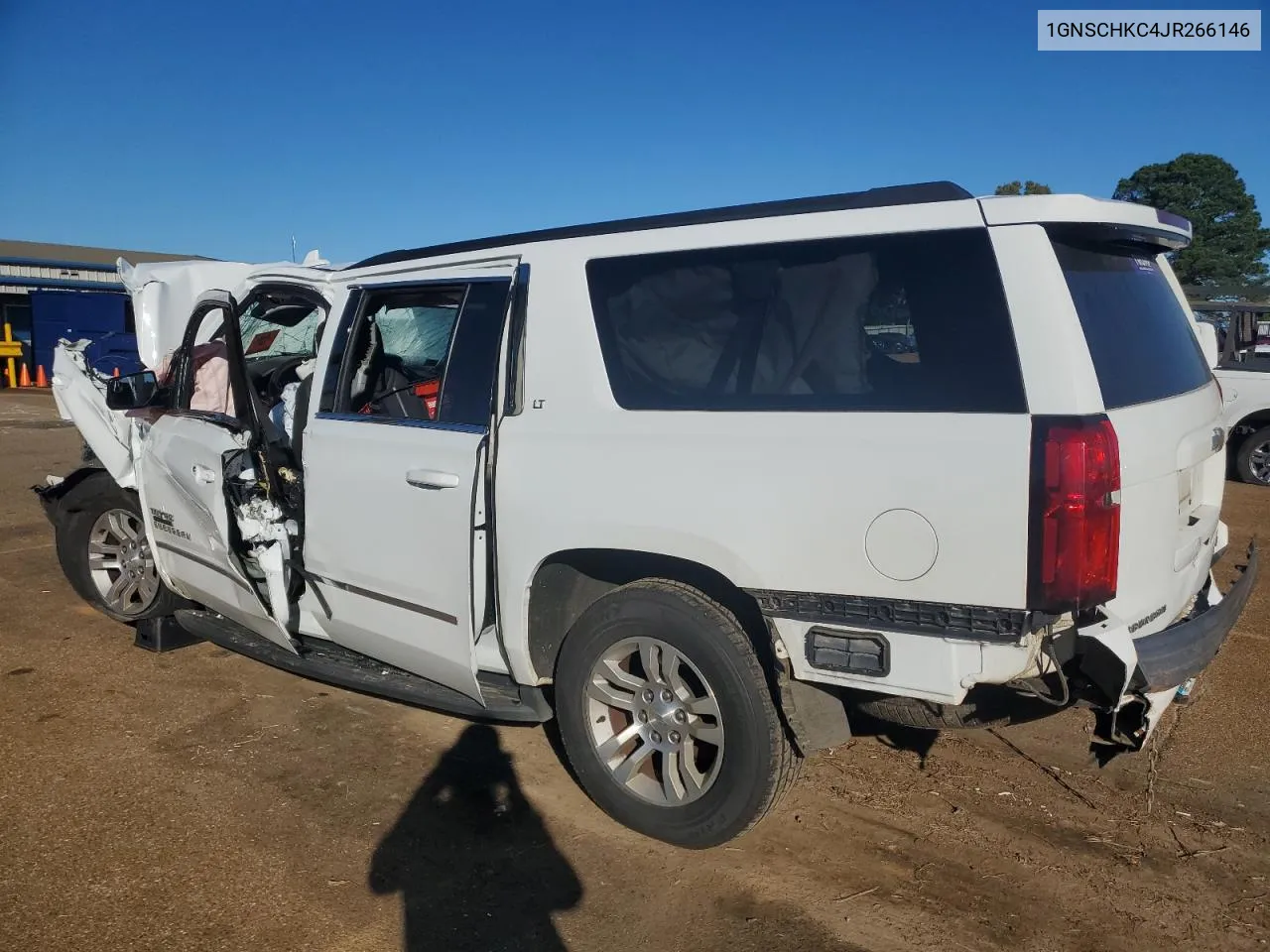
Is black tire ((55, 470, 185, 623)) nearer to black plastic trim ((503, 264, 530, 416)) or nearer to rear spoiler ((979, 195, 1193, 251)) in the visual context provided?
black plastic trim ((503, 264, 530, 416))

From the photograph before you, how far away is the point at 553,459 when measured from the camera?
3402 mm

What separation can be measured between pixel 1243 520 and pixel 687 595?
7821 mm

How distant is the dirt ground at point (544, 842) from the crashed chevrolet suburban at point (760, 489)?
334 millimetres

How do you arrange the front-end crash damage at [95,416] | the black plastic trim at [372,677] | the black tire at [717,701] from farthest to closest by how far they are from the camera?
the front-end crash damage at [95,416] → the black plastic trim at [372,677] → the black tire at [717,701]

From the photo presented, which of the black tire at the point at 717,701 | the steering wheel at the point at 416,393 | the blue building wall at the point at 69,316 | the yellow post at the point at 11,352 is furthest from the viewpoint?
the blue building wall at the point at 69,316

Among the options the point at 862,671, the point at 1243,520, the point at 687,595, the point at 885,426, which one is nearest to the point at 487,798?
the point at 687,595

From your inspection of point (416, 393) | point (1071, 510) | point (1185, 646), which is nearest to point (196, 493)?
point (416, 393)

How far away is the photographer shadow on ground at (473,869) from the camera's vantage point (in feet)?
9.77

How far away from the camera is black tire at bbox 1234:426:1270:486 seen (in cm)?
1117

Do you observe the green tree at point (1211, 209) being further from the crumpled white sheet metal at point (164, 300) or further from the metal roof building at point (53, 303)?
the crumpled white sheet metal at point (164, 300)

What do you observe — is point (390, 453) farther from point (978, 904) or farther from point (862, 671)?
point (978, 904)

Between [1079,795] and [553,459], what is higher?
[553,459]

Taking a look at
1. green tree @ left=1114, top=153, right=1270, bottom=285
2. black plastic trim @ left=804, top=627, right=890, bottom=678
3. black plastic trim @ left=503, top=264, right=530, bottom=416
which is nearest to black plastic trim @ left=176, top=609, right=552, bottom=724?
black plastic trim @ left=503, top=264, right=530, bottom=416

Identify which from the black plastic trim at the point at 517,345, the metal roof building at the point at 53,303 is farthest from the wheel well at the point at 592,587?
the metal roof building at the point at 53,303
